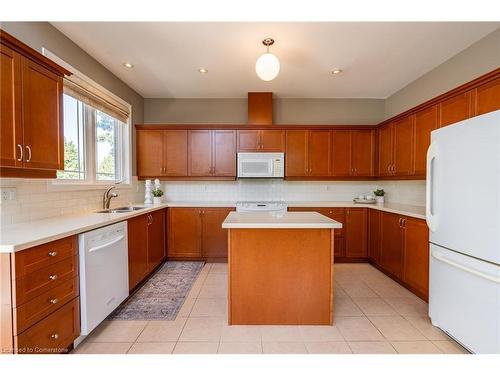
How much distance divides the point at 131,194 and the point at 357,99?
161 inches

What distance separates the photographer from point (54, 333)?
1.48m

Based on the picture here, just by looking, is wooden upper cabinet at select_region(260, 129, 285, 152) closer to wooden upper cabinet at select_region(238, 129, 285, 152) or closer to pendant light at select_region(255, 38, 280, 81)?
wooden upper cabinet at select_region(238, 129, 285, 152)

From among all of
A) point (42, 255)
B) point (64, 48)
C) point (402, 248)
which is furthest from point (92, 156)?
point (402, 248)

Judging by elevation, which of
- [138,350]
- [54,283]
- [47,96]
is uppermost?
[47,96]

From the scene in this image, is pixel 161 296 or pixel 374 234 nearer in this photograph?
pixel 161 296

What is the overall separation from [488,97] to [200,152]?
339 centimetres

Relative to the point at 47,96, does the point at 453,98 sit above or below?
above

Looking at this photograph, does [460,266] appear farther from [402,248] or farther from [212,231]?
[212,231]

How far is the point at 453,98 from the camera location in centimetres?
229

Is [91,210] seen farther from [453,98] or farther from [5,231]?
[453,98]

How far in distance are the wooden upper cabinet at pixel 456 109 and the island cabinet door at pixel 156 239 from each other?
3524mm

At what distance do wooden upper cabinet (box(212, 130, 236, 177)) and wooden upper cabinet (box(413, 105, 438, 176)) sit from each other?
2.49m
